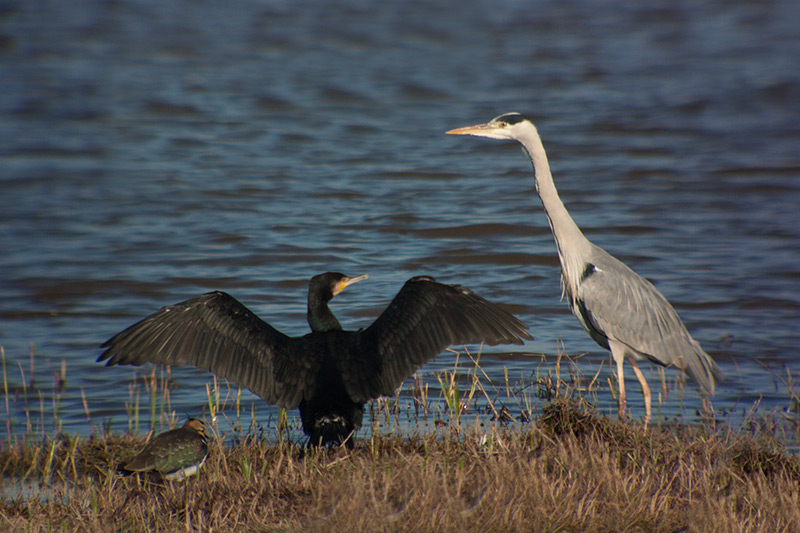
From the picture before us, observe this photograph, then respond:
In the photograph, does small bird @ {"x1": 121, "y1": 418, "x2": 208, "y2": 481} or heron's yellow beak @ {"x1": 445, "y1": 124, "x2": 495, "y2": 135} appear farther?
heron's yellow beak @ {"x1": 445, "y1": 124, "x2": 495, "y2": 135}

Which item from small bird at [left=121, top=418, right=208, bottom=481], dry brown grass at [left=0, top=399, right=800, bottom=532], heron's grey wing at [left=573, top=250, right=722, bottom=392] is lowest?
dry brown grass at [left=0, top=399, right=800, bottom=532]

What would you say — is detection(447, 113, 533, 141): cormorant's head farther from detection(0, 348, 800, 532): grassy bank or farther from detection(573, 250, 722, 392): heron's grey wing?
detection(0, 348, 800, 532): grassy bank

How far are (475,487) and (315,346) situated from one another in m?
1.44

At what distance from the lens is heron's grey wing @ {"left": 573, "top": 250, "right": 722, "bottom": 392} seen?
5.89 metres

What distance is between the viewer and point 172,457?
172 inches

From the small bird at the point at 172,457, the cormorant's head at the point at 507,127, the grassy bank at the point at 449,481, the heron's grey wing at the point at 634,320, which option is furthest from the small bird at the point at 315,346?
the cormorant's head at the point at 507,127

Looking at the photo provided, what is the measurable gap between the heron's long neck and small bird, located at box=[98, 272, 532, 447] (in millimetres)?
1133

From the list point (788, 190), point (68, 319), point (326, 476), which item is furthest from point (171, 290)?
point (788, 190)

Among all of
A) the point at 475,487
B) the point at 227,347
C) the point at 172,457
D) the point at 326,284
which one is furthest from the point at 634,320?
the point at 172,457

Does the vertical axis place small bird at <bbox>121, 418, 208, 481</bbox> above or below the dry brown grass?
above

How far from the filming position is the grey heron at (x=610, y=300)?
589cm

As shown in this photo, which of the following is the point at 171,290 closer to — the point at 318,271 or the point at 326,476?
the point at 318,271

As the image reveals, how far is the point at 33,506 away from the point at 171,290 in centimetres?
478

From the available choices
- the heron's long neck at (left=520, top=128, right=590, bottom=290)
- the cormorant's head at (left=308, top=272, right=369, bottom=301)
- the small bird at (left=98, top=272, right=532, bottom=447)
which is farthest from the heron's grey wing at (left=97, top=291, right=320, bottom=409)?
the heron's long neck at (left=520, top=128, right=590, bottom=290)
